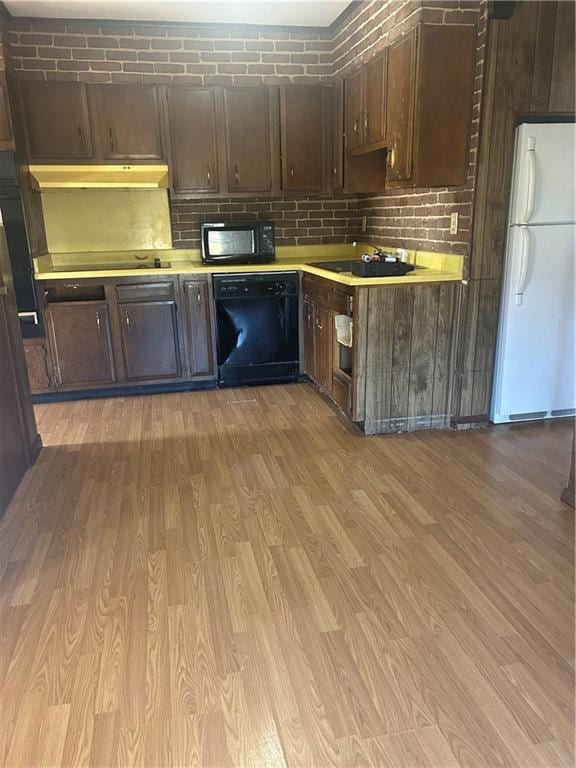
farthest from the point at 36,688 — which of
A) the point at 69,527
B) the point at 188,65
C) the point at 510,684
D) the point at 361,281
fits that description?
the point at 188,65

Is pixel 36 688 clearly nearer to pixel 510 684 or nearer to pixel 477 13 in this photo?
pixel 510 684

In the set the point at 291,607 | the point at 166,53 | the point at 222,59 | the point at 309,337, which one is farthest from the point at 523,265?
the point at 166,53

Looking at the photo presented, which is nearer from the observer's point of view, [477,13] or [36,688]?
[36,688]

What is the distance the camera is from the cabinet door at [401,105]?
3051 mm

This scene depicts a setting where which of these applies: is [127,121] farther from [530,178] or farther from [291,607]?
[291,607]

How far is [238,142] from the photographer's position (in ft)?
14.2

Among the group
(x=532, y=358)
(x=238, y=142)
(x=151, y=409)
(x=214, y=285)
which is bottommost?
(x=151, y=409)

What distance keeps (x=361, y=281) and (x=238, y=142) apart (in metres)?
1.93

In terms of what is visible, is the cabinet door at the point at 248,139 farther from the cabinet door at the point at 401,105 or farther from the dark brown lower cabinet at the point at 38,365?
the dark brown lower cabinet at the point at 38,365

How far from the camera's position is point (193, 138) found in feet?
13.9

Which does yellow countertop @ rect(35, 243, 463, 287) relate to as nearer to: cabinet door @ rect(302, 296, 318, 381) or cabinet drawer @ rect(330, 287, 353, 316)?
cabinet drawer @ rect(330, 287, 353, 316)

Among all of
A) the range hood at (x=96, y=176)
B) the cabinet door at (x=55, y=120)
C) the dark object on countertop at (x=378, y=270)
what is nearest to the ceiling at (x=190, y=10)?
the cabinet door at (x=55, y=120)

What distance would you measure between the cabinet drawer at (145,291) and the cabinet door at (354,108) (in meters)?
1.73

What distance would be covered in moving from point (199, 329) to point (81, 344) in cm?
89
